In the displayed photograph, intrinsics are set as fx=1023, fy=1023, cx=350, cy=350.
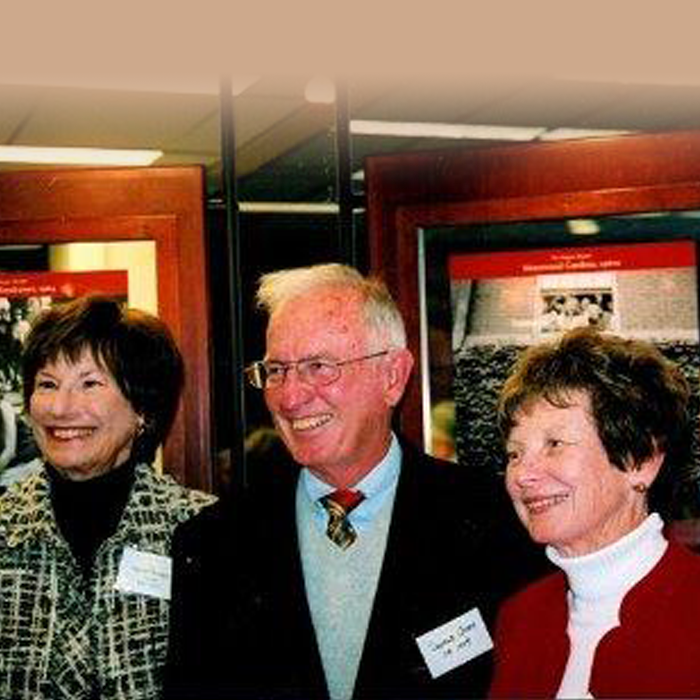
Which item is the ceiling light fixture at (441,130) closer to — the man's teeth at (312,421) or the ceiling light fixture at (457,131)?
the ceiling light fixture at (457,131)

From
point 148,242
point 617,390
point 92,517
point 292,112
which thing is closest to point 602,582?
point 617,390

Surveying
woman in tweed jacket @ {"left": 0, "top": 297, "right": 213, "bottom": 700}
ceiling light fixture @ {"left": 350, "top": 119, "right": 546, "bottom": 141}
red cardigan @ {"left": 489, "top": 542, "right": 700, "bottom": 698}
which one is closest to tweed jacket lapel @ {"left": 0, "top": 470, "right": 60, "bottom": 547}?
woman in tweed jacket @ {"left": 0, "top": 297, "right": 213, "bottom": 700}

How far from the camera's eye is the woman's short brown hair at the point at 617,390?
1.51 metres

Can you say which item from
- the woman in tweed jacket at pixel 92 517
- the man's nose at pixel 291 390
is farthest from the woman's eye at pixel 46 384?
the man's nose at pixel 291 390

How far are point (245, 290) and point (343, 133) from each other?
19.3 inches

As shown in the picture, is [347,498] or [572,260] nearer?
[347,498]

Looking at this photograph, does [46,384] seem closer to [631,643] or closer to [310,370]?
[310,370]

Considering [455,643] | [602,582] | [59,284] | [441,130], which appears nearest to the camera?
[602,582]

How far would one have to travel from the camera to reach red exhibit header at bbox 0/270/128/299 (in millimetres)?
2588

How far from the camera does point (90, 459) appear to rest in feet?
6.51

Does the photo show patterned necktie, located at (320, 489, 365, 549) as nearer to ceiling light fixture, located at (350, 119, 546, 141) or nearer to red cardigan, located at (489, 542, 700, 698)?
red cardigan, located at (489, 542, 700, 698)

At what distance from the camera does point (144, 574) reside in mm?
1941

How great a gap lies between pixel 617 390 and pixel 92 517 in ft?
3.49

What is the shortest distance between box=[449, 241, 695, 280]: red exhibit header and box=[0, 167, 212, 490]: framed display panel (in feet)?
2.21
